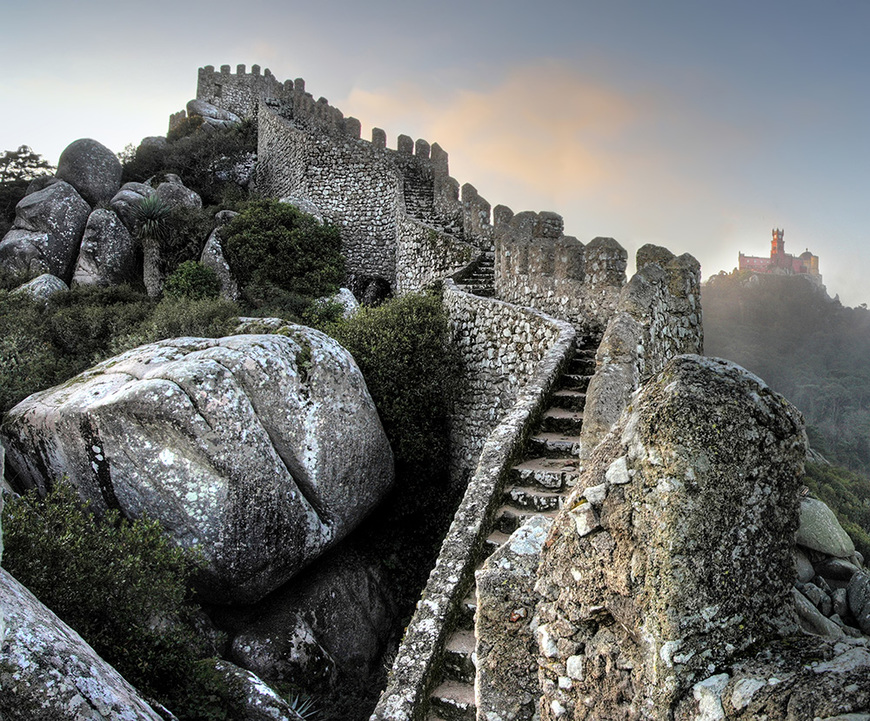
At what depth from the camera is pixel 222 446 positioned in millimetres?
8672

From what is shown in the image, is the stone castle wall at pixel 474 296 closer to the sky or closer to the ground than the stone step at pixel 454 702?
closer to the sky

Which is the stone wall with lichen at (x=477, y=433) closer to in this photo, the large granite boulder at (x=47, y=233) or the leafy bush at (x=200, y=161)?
the large granite boulder at (x=47, y=233)

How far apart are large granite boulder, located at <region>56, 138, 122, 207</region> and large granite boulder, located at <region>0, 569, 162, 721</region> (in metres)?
22.9

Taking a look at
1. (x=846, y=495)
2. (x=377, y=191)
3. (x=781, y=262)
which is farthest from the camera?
(x=781, y=262)

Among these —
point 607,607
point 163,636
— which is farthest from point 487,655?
point 163,636

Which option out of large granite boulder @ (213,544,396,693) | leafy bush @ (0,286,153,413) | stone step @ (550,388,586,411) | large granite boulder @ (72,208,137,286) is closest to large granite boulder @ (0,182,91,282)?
large granite boulder @ (72,208,137,286)

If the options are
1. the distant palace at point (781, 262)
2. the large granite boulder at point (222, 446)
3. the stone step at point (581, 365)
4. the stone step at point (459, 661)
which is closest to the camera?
the stone step at point (459, 661)

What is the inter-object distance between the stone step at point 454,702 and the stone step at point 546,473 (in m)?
2.42

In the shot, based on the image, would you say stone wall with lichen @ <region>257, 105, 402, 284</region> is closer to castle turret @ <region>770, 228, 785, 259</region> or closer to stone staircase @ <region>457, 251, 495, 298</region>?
stone staircase @ <region>457, 251, 495, 298</region>

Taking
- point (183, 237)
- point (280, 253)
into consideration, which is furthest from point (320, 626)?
point (183, 237)

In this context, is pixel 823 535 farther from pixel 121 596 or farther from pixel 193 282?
pixel 193 282

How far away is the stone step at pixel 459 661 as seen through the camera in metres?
5.86

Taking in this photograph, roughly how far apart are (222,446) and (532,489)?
4.31 metres

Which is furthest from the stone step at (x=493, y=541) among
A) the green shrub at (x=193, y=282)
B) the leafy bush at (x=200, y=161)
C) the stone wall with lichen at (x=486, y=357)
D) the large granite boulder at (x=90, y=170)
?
the leafy bush at (x=200, y=161)
